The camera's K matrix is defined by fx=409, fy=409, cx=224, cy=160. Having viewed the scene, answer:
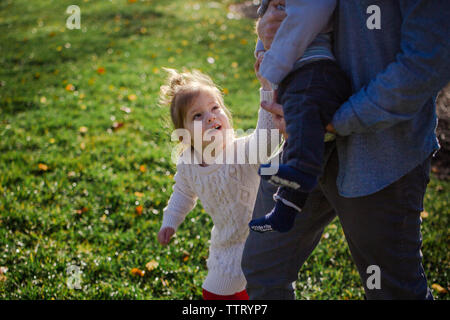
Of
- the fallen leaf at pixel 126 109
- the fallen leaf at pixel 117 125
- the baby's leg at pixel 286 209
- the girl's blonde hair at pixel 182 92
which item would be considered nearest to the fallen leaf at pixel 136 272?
the girl's blonde hair at pixel 182 92

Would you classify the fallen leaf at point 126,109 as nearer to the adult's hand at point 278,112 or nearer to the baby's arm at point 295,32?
the adult's hand at point 278,112

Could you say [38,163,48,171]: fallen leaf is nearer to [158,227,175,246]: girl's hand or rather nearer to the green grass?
the green grass

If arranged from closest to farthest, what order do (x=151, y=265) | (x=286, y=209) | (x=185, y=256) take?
(x=286, y=209) < (x=151, y=265) < (x=185, y=256)

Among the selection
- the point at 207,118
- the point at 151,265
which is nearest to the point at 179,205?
the point at 207,118

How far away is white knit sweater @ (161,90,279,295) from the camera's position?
6.75 feet

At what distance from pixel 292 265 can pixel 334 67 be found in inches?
33.3

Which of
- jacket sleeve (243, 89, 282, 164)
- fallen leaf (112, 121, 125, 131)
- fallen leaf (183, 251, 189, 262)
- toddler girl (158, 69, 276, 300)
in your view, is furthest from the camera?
fallen leaf (112, 121, 125, 131)

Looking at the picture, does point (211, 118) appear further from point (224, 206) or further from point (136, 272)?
point (136, 272)

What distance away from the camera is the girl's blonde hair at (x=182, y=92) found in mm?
2053

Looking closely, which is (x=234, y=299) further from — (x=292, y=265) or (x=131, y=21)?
(x=131, y=21)

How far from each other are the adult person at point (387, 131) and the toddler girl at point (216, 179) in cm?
52

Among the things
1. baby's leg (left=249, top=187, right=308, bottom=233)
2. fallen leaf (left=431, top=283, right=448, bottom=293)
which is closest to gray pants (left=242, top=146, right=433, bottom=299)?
baby's leg (left=249, top=187, right=308, bottom=233)

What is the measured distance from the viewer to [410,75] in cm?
119

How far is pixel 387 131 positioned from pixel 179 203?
119 cm
